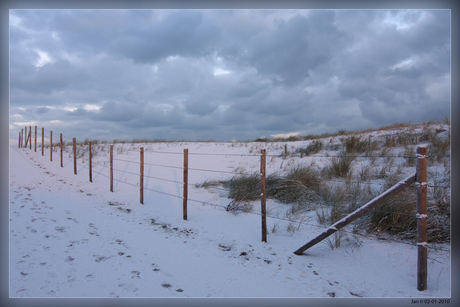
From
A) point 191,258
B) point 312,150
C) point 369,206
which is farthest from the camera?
point 312,150

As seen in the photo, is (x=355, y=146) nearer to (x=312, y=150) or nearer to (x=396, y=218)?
(x=312, y=150)

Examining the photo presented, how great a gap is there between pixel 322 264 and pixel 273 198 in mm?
3105

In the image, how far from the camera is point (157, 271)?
11.2ft

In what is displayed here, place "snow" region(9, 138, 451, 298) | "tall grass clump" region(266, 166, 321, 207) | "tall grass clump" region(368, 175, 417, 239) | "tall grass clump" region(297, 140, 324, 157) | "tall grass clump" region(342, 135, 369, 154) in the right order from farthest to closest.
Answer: "tall grass clump" region(297, 140, 324, 157), "tall grass clump" region(342, 135, 369, 154), "tall grass clump" region(266, 166, 321, 207), "tall grass clump" region(368, 175, 417, 239), "snow" region(9, 138, 451, 298)

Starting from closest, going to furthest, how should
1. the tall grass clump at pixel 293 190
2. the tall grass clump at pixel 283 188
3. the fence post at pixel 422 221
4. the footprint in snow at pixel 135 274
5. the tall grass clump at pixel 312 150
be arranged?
the fence post at pixel 422 221 < the footprint in snow at pixel 135 274 < the tall grass clump at pixel 293 190 < the tall grass clump at pixel 283 188 < the tall grass clump at pixel 312 150

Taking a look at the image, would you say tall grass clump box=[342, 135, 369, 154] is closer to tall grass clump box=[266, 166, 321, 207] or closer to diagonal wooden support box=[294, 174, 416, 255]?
tall grass clump box=[266, 166, 321, 207]

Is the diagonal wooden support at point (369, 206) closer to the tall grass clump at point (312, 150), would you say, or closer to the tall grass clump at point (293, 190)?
the tall grass clump at point (293, 190)

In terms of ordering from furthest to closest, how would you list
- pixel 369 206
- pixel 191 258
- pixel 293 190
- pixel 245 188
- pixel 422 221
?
pixel 245 188 → pixel 293 190 → pixel 191 258 → pixel 369 206 → pixel 422 221

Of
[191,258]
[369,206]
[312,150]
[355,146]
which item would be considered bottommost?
[191,258]

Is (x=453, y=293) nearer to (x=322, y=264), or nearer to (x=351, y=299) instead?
(x=351, y=299)

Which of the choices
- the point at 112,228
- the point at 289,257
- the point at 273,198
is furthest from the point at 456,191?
the point at 112,228

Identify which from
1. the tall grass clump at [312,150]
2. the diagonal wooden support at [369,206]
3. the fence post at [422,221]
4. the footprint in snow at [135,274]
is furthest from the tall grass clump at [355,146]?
the footprint in snow at [135,274]

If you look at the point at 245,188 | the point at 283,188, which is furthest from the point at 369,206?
the point at 245,188

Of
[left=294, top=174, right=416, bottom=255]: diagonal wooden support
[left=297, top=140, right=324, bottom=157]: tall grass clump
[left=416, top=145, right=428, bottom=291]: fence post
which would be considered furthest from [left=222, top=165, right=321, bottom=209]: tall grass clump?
[left=297, top=140, right=324, bottom=157]: tall grass clump
